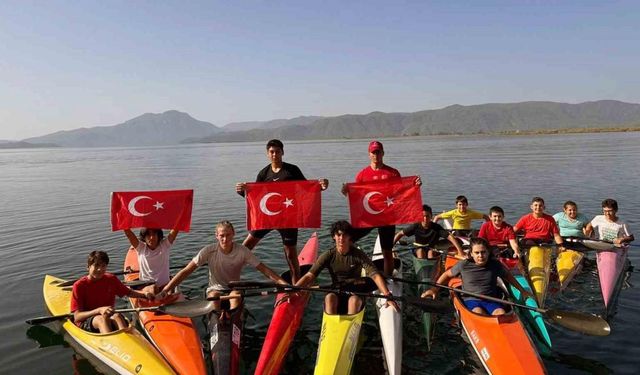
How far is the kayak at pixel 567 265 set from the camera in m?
10.5

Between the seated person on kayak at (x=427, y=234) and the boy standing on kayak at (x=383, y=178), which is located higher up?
the boy standing on kayak at (x=383, y=178)

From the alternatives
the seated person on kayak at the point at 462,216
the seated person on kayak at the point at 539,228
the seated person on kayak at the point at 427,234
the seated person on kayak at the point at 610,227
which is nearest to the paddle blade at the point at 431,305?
the seated person on kayak at the point at 427,234

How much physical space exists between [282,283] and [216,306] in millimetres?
1313

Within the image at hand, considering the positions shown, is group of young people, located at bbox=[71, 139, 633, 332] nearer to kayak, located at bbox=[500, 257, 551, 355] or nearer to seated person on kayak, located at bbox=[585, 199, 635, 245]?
kayak, located at bbox=[500, 257, 551, 355]

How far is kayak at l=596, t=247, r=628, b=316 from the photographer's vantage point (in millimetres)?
9603

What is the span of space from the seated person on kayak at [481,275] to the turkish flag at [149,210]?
621 cm

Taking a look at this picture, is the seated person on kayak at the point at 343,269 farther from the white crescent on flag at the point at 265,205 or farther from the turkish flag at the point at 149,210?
the turkish flag at the point at 149,210

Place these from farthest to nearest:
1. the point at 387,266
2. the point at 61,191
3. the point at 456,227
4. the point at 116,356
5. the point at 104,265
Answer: the point at 61,191
the point at 456,227
the point at 387,266
the point at 104,265
the point at 116,356

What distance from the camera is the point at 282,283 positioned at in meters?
8.10

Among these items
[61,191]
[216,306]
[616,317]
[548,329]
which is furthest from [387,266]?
[61,191]

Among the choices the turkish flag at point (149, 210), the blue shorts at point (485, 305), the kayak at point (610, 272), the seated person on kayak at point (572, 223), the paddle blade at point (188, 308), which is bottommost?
the kayak at point (610, 272)

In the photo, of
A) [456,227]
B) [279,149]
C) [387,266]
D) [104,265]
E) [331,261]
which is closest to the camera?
[104,265]

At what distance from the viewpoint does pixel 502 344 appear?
21.1 feet

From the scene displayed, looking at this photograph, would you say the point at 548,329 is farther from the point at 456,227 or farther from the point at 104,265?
the point at 104,265
